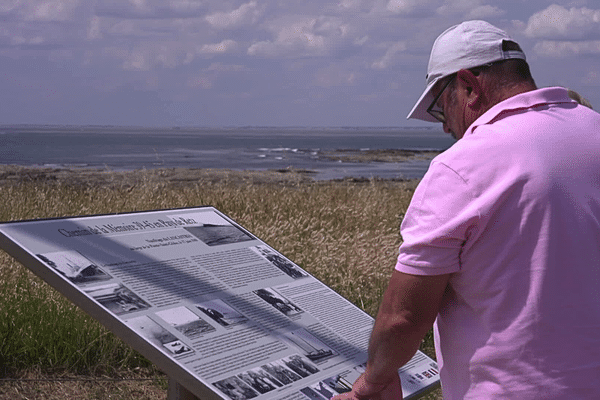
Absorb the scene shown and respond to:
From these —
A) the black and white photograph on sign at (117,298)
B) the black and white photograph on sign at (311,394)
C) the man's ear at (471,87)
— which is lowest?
the black and white photograph on sign at (311,394)

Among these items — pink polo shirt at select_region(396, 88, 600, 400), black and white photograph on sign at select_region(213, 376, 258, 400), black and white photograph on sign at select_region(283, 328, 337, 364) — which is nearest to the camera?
pink polo shirt at select_region(396, 88, 600, 400)

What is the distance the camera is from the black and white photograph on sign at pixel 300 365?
2.64 m

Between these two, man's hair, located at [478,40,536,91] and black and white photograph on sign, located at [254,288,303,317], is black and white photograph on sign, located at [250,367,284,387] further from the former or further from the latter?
man's hair, located at [478,40,536,91]

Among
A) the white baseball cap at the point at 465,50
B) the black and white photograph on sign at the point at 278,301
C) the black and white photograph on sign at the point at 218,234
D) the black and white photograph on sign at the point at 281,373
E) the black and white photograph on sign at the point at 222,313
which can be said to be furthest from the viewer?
the black and white photograph on sign at the point at 218,234

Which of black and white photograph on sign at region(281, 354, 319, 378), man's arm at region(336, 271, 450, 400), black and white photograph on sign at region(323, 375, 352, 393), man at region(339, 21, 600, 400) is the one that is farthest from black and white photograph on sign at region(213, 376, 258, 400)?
man at region(339, 21, 600, 400)

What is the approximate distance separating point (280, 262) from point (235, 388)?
3.40 ft

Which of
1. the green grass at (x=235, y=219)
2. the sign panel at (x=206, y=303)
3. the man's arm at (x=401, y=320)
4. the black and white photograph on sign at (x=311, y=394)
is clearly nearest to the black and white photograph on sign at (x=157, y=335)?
the sign panel at (x=206, y=303)

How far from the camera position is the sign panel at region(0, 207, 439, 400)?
7.86 feet

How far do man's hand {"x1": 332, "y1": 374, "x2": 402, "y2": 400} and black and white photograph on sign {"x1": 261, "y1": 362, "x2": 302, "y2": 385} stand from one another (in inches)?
9.7

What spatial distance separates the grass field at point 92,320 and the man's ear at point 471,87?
9.86ft

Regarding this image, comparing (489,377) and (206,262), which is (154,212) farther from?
(489,377)

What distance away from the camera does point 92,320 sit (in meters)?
4.84

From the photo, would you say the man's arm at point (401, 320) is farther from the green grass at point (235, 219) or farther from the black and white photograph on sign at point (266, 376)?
the green grass at point (235, 219)

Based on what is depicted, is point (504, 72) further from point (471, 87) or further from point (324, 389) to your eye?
point (324, 389)
